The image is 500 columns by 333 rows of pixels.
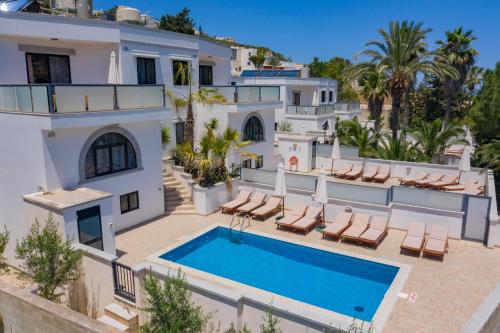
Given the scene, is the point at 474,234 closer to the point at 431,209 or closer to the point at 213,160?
the point at 431,209

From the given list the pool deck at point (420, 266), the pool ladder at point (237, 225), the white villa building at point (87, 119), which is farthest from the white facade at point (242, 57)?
the pool deck at point (420, 266)

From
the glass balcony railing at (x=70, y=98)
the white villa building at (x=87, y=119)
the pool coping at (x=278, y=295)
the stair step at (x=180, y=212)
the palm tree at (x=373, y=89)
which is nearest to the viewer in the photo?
the pool coping at (x=278, y=295)

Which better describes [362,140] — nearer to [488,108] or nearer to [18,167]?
[488,108]

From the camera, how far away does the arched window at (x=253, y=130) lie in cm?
2216

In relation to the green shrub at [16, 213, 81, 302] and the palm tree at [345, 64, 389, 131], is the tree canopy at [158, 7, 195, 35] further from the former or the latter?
the green shrub at [16, 213, 81, 302]

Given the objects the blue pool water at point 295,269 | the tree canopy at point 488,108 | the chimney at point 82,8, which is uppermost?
the chimney at point 82,8

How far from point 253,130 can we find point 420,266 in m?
Answer: 12.8

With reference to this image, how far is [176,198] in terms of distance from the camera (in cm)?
1872

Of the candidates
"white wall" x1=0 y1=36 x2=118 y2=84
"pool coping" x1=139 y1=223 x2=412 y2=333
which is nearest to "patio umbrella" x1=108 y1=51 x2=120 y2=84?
"white wall" x1=0 y1=36 x2=118 y2=84

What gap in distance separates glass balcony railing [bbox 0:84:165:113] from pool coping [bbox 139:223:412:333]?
5656 mm

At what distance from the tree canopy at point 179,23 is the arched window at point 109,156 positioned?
4208cm

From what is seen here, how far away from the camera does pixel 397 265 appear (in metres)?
12.8

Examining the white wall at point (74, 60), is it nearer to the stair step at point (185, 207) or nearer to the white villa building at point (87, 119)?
the white villa building at point (87, 119)

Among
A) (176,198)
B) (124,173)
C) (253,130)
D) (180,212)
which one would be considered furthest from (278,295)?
(253,130)
